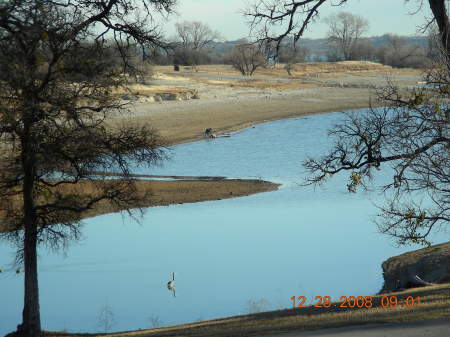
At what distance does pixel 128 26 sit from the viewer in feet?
40.4

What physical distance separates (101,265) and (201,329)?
299 inches

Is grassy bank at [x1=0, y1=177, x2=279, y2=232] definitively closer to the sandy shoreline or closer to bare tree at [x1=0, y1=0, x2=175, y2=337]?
the sandy shoreline

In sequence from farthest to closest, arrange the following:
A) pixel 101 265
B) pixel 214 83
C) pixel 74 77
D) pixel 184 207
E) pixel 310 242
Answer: pixel 214 83, pixel 184 207, pixel 310 242, pixel 101 265, pixel 74 77

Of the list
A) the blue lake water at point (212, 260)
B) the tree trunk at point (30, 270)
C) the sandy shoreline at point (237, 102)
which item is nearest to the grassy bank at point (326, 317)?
the tree trunk at point (30, 270)

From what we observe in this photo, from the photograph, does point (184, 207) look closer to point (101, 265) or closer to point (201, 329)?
point (101, 265)

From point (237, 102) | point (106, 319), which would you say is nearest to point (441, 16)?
point (106, 319)

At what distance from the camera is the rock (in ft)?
45.8

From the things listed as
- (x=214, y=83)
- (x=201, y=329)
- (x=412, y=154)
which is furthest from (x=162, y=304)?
(x=214, y=83)

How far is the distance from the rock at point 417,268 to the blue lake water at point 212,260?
12.0 inches

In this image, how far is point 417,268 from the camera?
15.0 meters

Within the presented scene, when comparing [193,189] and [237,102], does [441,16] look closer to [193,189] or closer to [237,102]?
[193,189]

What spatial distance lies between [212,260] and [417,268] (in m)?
4.60

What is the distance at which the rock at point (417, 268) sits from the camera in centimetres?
1395

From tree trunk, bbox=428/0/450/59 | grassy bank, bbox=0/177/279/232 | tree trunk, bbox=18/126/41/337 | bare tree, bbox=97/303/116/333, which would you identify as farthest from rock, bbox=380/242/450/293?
grassy bank, bbox=0/177/279/232
